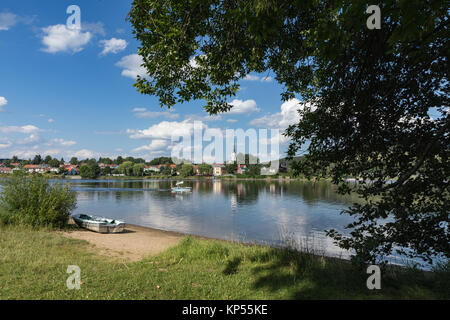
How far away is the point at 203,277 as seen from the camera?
7273 millimetres

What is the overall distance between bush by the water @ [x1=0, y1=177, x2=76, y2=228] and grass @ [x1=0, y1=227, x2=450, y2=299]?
6.41 metres

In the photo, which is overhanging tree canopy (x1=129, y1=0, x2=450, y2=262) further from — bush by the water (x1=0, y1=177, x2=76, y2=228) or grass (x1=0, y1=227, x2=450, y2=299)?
bush by the water (x1=0, y1=177, x2=76, y2=228)

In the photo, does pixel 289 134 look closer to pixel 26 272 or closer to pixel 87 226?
pixel 26 272

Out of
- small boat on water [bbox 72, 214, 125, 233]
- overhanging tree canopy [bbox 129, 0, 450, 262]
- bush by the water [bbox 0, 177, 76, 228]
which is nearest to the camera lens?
overhanging tree canopy [bbox 129, 0, 450, 262]

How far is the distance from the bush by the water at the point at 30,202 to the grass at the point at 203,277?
641 cm

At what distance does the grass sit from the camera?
5.95m

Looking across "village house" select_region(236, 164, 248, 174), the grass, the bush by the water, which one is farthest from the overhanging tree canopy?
"village house" select_region(236, 164, 248, 174)

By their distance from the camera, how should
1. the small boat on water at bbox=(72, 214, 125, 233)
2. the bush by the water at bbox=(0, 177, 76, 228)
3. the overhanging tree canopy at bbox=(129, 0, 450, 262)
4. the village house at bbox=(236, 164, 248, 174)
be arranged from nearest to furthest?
the overhanging tree canopy at bbox=(129, 0, 450, 262)
the bush by the water at bbox=(0, 177, 76, 228)
the small boat on water at bbox=(72, 214, 125, 233)
the village house at bbox=(236, 164, 248, 174)

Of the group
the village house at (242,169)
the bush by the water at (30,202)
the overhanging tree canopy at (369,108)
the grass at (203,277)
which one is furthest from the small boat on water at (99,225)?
the village house at (242,169)

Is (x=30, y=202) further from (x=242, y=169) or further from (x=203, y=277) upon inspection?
(x=242, y=169)

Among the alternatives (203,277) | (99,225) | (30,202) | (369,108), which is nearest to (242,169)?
(99,225)

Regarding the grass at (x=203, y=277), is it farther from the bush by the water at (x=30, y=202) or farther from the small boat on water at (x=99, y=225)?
the small boat on water at (x=99, y=225)

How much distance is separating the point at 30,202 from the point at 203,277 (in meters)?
14.7

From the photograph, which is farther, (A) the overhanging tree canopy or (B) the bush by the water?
(B) the bush by the water
